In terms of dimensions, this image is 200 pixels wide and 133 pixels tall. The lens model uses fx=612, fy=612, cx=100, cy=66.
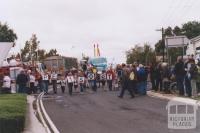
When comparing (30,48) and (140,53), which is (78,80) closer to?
(30,48)

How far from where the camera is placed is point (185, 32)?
133500 mm

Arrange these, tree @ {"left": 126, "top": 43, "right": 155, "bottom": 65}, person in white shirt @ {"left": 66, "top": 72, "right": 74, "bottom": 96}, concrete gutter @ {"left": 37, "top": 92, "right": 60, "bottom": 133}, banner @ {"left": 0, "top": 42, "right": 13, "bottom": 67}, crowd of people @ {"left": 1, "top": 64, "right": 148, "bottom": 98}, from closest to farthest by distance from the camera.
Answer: concrete gutter @ {"left": 37, "top": 92, "right": 60, "bottom": 133}
banner @ {"left": 0, "top": 42, "right": 13, "bottom": 67}
crowd of people @ {"left": 1, "top": 64, "right": 148, "bottom": 98}
person in white shirt @ {"left": 66, "top": 72, "right": 74, "bottom": 96}
tree @ {"left": 126, "top": 43, "right": 155, "bottom": 65}

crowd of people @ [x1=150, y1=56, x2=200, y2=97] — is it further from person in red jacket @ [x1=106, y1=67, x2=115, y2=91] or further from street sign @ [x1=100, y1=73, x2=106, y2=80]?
street sign @ [x1=100, y1=73, x2=106, y2=80]

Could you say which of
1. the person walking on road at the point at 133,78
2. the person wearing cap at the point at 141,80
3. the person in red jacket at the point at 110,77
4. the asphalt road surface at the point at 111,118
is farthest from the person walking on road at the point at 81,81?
the asphalt road surface at the point at 111,118

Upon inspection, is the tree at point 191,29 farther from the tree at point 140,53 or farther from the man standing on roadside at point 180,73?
the man standing on roadside at point 180,73

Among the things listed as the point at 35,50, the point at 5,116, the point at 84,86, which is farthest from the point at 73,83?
the point at 35,50

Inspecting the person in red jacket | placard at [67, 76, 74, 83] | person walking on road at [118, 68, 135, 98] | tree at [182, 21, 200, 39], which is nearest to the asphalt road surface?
person walking on road at [118, 68, 135, 98]

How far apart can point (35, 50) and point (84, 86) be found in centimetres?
6305

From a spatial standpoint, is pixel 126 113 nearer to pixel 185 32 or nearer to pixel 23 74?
pixel 23 74
